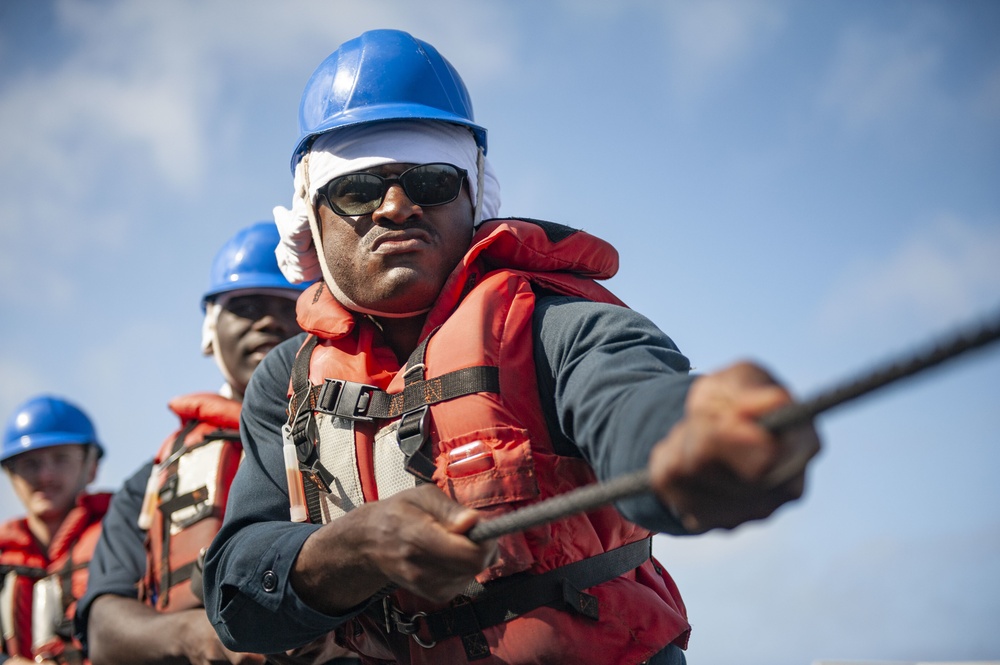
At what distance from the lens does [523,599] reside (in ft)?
8.63

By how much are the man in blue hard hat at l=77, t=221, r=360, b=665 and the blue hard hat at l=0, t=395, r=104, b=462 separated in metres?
2.76

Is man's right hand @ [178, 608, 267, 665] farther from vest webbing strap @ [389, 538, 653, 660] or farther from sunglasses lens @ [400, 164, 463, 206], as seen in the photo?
sunglasses lens @ [400, 164, 463, 206]

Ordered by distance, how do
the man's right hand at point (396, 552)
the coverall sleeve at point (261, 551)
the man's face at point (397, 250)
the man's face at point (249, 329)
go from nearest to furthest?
the man's right hand at point (396, 552), the coverall sleeve at point (261, 551), the man's face at point (397, 250), the man's face at point (249, 329)

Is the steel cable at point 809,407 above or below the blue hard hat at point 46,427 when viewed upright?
above

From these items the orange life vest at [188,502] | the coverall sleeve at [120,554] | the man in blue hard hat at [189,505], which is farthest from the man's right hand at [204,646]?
the coverall sleeve at [120,554]

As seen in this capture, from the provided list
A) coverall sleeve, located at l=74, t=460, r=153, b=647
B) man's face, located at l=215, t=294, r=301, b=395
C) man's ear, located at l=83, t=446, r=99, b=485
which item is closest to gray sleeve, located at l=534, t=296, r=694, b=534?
man's face, located at l=215, t=294, r=301, b=395

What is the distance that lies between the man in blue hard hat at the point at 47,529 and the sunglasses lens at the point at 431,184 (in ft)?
15.7

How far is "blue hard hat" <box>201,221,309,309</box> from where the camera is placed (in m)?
5.71

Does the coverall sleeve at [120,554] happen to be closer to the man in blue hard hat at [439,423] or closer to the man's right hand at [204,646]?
the man's right hand at [204,646]

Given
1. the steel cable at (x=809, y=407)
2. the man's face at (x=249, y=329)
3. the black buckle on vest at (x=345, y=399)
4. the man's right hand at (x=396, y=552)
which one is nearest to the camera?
the steel cable at (x=809, y=407)

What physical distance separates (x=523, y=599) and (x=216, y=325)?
3557 mm

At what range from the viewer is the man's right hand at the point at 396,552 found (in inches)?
83.9

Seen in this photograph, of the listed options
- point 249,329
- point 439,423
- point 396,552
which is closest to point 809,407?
point 396,552

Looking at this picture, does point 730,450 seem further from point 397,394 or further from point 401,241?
point 401,241
